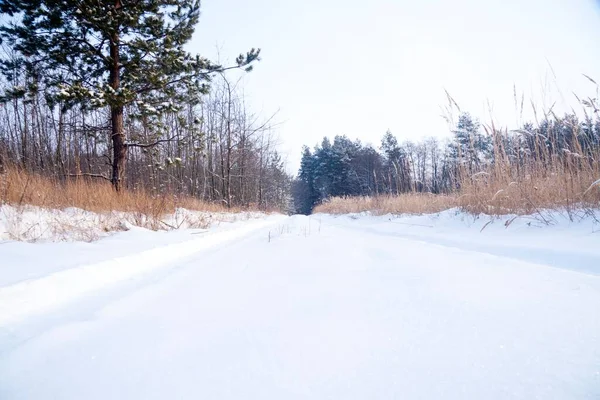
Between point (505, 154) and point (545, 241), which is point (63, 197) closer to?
point (545, 241)

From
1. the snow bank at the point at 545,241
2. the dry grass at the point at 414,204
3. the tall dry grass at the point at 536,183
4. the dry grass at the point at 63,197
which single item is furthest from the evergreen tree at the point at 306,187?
the snow bank at the point at 545,241

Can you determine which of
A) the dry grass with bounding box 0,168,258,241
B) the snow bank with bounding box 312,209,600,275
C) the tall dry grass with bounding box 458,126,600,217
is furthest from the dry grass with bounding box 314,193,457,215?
the dry grass with bounding box 0,168,258,241

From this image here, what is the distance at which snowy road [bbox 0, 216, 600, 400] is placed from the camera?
511mm

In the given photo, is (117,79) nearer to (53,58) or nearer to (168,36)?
(53,58)

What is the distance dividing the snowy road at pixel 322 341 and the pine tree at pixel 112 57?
254 inches

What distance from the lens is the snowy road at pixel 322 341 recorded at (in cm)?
51

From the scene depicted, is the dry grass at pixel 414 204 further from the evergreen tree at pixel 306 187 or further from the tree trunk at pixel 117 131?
the evergreen tree at pixel 306 187

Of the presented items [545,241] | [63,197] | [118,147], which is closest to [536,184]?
[545,241]

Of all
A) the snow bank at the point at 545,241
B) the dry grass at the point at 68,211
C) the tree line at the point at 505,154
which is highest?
Result: the tree line at the point at 505,154

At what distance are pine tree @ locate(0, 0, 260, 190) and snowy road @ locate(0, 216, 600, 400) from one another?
6.46 meters

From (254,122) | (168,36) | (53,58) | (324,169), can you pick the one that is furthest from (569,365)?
(324,169)

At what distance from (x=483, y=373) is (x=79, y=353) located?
946 mm

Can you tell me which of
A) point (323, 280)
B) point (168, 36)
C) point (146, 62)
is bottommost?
point (323, 280)

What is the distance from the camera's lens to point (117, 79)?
6.77 meters
